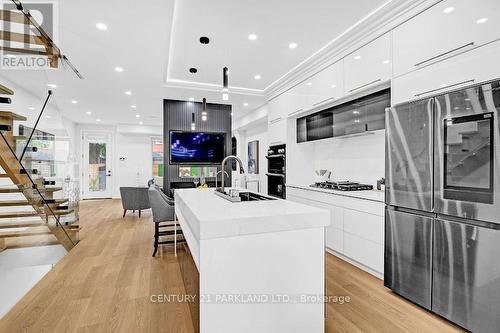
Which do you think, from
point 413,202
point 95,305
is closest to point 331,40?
point 413,202

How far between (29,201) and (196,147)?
10.0ft

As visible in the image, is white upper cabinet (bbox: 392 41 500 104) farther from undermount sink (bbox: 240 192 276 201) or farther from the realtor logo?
the realtor logo

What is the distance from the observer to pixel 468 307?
1793 mm

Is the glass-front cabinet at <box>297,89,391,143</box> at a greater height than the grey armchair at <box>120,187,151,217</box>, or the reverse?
the glass-front cabinet at <box>297,89,391,143</box>

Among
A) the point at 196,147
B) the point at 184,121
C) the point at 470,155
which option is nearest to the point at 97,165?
the point at 184,121

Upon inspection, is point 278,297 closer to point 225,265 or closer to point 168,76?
point 225,265

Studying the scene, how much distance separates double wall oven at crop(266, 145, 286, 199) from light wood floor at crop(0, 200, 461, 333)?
171 centimetres

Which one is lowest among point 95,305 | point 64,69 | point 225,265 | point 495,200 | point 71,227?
point 95,305

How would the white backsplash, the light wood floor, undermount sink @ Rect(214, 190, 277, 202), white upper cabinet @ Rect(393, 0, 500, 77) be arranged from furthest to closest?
the white backsplash → undermount sink @ Rect(214, 190, 277, 202) → the light wood floor → white upper cabinet @ Rect(393, 0, 500, 77)

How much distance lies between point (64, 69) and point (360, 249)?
5.20 meters

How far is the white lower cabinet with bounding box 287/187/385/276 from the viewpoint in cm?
265

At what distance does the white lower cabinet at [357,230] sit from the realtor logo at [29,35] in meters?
3.79

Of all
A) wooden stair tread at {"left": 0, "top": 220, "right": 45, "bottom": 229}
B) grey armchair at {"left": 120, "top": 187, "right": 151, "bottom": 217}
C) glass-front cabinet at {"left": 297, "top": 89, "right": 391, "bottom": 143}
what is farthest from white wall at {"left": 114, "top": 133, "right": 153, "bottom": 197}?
glass-front cabinet at {"left": 297, "top": 89, "right": 391, "bottom": 143}

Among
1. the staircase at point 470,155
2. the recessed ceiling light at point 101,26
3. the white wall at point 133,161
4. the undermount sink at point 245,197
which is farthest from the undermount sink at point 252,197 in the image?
the white wall at point 133,161
